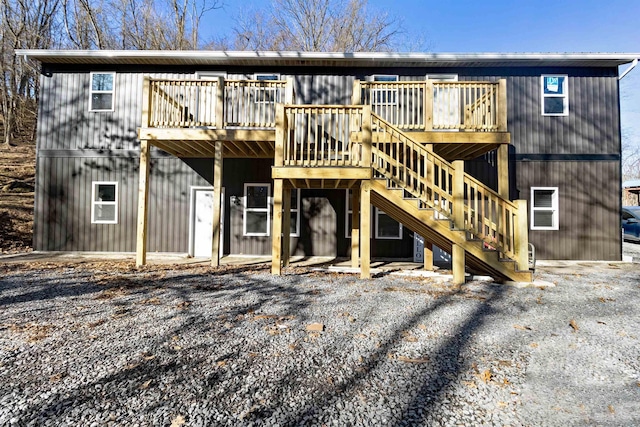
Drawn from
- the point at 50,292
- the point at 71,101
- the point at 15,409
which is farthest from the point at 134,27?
the point at 15,409

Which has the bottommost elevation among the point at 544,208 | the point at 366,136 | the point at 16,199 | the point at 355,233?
the point at 355,233

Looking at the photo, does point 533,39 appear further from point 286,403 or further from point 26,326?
point 26,326

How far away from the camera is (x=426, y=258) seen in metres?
7.70

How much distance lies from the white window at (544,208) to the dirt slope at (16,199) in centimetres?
1520

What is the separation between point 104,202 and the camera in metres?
9.72

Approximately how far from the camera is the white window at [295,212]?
9.59 metres

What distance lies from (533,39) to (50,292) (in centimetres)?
1600

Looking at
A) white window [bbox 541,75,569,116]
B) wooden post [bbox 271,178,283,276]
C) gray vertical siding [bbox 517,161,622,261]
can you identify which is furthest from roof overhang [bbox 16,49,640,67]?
wooden post [bbox 271,178,283,276]

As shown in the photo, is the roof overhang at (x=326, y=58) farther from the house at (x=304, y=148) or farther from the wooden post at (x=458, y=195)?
the wooden post at (x=458, y=195)

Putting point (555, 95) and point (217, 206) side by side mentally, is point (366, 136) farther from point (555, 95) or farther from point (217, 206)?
point (555, 95)

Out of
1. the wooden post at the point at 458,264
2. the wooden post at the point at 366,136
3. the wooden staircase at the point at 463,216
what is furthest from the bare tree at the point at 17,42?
the wooden post at the point at 458,264

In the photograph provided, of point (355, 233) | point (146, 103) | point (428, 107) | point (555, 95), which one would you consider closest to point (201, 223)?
point (146, 103)

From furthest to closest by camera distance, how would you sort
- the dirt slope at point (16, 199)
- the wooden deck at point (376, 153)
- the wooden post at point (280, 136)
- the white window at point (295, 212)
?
1. the dirt slope at point (16, 199)
2. the white window at point (295, 212)
3. the wooden post at point (280, 136)
4. the wooden deck at point (376, 153)

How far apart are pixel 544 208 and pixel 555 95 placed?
10.8 ft
